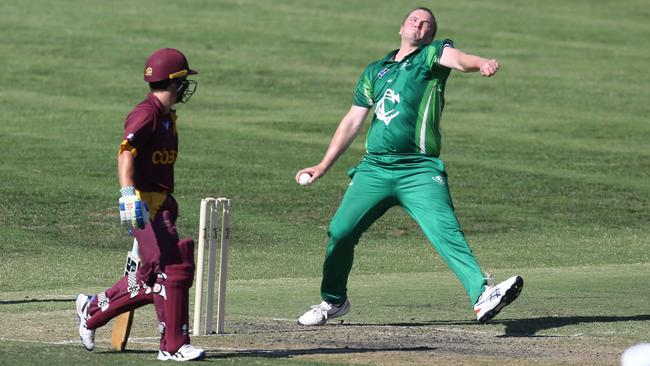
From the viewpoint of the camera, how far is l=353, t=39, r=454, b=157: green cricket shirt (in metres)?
9.81

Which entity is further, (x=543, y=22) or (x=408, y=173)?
(x=543, y=22)

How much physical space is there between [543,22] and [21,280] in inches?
1094

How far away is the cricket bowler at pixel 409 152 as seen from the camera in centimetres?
971

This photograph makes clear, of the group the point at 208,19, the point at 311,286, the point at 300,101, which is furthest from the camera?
the point at 208,19

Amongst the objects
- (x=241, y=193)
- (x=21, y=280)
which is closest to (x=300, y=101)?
(x=241, y=193)

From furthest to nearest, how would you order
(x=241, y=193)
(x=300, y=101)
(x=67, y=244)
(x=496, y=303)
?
1. (x=300, y=101)
2. (x=241, y=193)
3. (x=67, y=244)
4. (x=496, y=303)

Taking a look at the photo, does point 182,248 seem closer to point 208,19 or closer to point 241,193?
point 241,193

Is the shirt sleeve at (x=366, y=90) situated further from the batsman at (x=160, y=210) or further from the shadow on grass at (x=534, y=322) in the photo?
the batsman at (x=160, y=210)

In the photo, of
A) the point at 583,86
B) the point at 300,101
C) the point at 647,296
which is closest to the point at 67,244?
the point at 647,296

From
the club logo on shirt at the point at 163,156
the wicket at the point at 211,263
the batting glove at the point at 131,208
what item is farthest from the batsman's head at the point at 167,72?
the wicket at the point at 211,263

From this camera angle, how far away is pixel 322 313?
33.7ft

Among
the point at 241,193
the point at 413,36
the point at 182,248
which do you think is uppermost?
the point at 413,36

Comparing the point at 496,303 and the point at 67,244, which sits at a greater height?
the point at 496,303

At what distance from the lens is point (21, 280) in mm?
13031
